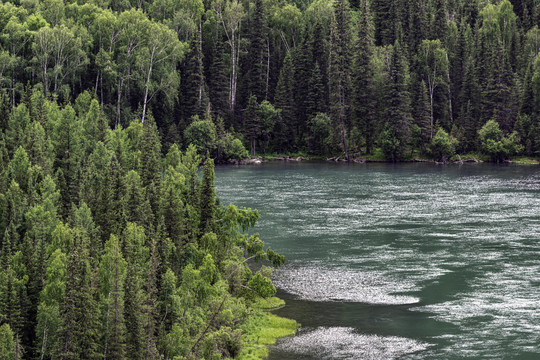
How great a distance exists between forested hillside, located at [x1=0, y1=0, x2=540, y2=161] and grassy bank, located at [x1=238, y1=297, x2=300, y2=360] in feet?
303

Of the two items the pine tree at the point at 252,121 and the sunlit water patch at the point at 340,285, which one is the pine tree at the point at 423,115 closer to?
the pine tree at the point at 252,121

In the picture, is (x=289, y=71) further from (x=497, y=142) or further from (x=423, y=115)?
(x=497, y=142)

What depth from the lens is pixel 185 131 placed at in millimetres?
140375

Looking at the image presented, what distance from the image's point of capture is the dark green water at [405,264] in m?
37.2

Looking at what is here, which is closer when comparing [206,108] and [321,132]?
[206,108]

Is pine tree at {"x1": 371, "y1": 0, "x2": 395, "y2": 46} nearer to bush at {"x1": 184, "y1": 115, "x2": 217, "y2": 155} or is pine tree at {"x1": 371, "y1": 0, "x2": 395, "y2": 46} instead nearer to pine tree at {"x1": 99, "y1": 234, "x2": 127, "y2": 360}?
bush at {"x1": 184, "y1": 115, "x2": 217, "y2": 155}

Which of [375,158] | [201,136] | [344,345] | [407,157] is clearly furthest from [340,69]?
[344,345]

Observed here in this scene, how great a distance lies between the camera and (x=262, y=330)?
38.3m

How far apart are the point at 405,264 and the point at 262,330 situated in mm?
18835

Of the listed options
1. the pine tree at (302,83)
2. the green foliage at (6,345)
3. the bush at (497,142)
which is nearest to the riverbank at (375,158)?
the bush at (497,142)

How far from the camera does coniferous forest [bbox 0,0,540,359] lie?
38.7 metres

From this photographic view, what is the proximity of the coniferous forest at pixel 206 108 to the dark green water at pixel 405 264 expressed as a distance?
4.15m

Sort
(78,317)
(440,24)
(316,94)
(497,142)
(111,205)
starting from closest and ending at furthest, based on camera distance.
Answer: (78,317) → (111,205) → (497,142) → (316,94) → (440,24)

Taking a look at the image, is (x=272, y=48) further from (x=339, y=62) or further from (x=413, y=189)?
(x=413, y=189)
